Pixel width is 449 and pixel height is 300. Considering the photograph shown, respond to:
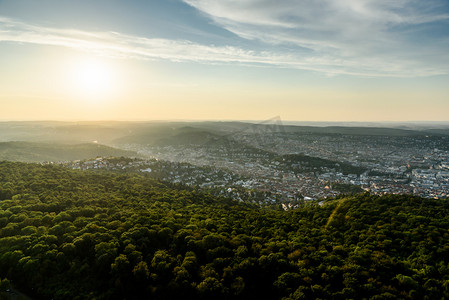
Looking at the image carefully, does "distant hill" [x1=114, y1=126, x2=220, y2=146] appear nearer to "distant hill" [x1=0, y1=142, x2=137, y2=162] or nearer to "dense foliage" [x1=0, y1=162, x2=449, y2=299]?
"distant hill" [x1=0, y1=142, x2=137, y2=162]

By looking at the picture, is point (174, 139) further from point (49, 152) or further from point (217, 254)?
point (217, 254)

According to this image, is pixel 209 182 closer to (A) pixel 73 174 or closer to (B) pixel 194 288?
(A) pixel 73 174

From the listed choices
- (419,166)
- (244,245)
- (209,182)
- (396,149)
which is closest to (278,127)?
(396,149)

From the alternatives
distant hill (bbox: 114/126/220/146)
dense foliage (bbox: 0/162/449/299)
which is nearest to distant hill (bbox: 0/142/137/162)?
distant hill (bbox: 114/126/220/146)

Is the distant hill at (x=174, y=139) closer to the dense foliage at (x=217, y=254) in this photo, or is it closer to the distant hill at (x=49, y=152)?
the distant hill at (x=49, y=152)

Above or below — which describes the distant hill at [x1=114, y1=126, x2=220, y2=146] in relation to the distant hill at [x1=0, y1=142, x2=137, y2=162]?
above

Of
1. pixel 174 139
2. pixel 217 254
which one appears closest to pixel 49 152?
pixel 174 139
